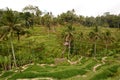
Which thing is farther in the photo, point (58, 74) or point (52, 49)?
point (52, 49)

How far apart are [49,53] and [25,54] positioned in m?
9.78

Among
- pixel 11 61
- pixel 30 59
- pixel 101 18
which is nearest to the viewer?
pixel 11 61

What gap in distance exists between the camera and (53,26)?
431ft

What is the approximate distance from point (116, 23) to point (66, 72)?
118m

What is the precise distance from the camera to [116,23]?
159 metres

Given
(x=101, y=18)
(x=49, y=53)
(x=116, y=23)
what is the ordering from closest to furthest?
(x=49, y=53) < (x=116, y=23) < (x=101, y=18)

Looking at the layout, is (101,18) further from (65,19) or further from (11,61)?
(11,61)

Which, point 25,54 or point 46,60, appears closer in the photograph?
point 46,60

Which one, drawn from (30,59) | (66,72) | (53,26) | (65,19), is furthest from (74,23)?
(66,72)

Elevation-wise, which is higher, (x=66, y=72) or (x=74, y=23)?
(x=74, y=23)

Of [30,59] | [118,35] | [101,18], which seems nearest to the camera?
[30,59]

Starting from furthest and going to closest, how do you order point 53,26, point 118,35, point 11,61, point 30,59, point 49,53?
point 53,26 → point 118,35 → point 49,53 → point 30,59 → point 11,61

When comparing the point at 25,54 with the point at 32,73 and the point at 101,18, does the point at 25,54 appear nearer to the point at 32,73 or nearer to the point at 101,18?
the point at 32,73

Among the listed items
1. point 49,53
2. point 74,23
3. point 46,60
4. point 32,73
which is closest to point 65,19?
point 74,23
